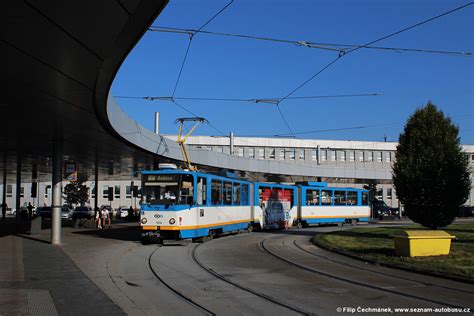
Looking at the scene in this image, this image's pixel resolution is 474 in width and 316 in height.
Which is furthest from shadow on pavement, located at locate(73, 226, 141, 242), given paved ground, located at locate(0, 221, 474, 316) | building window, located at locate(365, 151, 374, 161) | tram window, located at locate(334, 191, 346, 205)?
building window, located at locate(365, 151, 374, 161)

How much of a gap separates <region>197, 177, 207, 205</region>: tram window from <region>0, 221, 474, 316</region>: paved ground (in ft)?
13.0

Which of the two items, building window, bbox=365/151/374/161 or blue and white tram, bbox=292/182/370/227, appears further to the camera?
building window, bbox=365/151/374/161

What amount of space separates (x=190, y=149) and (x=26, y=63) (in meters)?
23.3

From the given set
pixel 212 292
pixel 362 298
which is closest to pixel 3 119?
pixel 212 292

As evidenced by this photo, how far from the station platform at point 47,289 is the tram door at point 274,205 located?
17526 mm

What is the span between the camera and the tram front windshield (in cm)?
2072

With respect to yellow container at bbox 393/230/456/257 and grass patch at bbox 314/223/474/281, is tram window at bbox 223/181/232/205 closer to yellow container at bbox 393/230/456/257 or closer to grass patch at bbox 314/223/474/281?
grass patch at bbox 314/223/474/281

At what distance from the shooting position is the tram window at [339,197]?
131 ft

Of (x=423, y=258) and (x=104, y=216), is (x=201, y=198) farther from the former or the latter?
(x=104, y=216)

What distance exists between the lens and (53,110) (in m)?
15.8

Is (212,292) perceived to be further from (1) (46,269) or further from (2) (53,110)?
(2) (53,110)

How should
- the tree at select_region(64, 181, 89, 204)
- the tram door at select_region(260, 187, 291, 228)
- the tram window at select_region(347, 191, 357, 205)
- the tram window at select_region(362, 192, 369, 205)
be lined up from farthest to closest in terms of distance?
1. the tree at select_region(64, 181, 89, 204)
2. the tram window at select_region(362, 192, 369, 205)
3. the tram window at select_region(347, 191, 357, 205)
4. the tram door at select_region(260, 187, 291, 228)

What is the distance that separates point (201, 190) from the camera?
21609 millimetres

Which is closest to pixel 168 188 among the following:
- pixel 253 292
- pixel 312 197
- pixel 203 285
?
pixel 203 285
